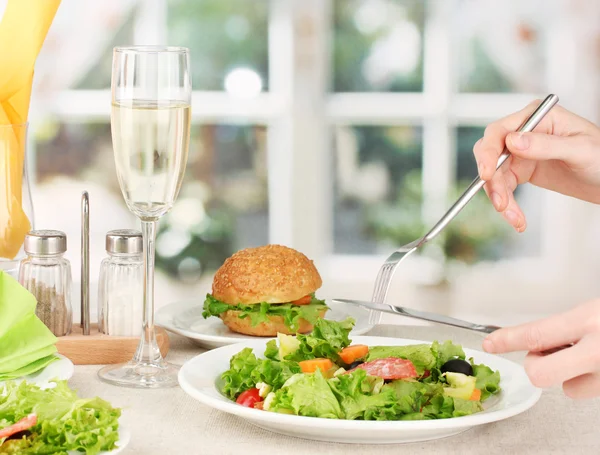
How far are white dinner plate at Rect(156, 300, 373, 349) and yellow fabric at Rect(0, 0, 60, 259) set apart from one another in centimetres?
26

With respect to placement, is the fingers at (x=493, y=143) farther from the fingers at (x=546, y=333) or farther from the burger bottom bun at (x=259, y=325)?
the fingers at (x=546, y=333)

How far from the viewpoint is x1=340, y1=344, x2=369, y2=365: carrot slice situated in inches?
42.9

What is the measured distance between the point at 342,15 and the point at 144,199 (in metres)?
3.20

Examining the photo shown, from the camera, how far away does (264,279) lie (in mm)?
1509

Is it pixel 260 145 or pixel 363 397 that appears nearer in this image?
pixel 363 397

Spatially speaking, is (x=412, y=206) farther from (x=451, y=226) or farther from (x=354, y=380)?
(x=354, y=380)

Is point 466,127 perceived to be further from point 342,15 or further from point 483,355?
point 483,355

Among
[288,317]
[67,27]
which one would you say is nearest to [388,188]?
[67,27]

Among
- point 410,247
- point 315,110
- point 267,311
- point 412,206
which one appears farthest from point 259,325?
point 412,206

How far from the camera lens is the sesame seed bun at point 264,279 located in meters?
1.49

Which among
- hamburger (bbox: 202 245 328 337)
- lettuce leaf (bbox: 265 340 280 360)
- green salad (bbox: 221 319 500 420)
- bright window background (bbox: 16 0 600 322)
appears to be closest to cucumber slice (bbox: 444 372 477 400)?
green salad (bbox: 221 319 500 420)

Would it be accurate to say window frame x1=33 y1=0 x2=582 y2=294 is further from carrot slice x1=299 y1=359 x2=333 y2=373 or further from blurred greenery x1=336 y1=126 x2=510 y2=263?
carrot slice x1=299 y1=359 x2=333 y2=373

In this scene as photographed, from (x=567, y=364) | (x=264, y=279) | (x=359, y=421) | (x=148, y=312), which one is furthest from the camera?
(x=264, y=279)

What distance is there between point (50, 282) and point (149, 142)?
0.27 meters
